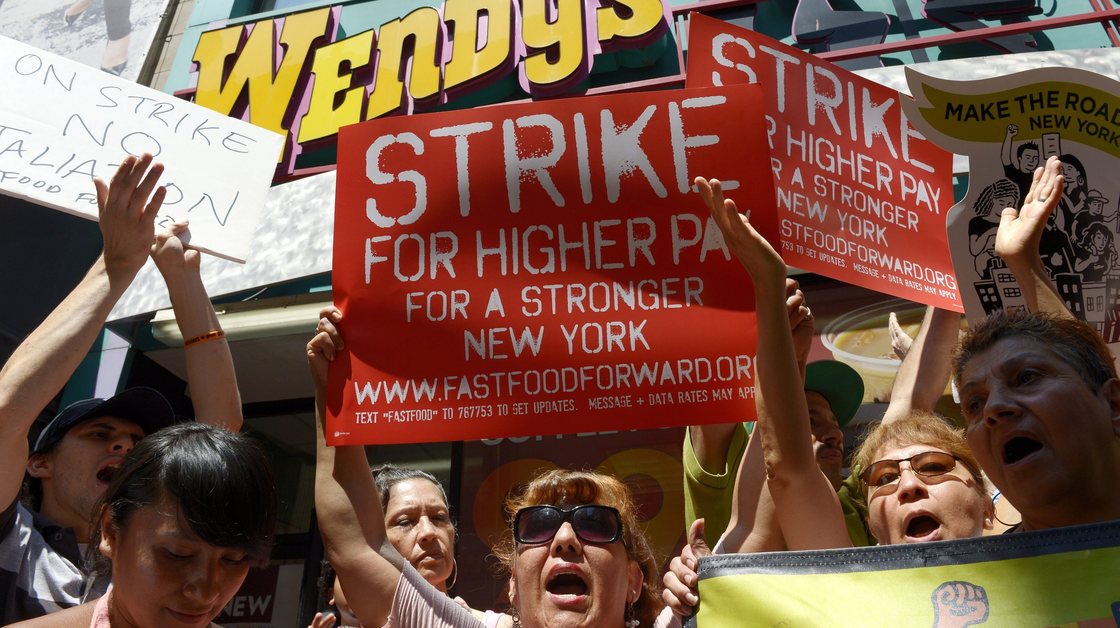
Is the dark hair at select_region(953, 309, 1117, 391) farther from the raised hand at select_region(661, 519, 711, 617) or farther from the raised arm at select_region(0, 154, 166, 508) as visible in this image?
the raised arm at select_region(0, 154, 166, 508)

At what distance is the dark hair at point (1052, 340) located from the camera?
190 centimetres

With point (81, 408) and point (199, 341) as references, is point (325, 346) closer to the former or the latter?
point (199, 341)

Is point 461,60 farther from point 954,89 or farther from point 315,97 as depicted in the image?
point 954,89

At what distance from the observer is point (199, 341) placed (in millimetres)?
2771

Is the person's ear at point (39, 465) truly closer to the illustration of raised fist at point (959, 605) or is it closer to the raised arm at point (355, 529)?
the raised arm at point (355, 529)

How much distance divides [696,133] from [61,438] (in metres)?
1.98

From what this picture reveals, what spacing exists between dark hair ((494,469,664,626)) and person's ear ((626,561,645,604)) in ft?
0.05

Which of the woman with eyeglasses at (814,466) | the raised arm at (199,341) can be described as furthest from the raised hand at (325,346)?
the woman with eyeglasses at (814,466)

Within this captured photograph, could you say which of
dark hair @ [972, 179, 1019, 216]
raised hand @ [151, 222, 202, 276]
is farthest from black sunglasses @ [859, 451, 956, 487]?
raised hand @ [151, 222, 202, 276]

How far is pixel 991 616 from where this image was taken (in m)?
1.54

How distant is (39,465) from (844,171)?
2.58 m

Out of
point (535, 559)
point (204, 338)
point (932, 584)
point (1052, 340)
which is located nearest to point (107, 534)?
point (535, 559)

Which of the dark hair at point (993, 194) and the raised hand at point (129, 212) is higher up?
the dark hair at point (993, 194)

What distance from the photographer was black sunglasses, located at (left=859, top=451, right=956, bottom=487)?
2.30 metres
